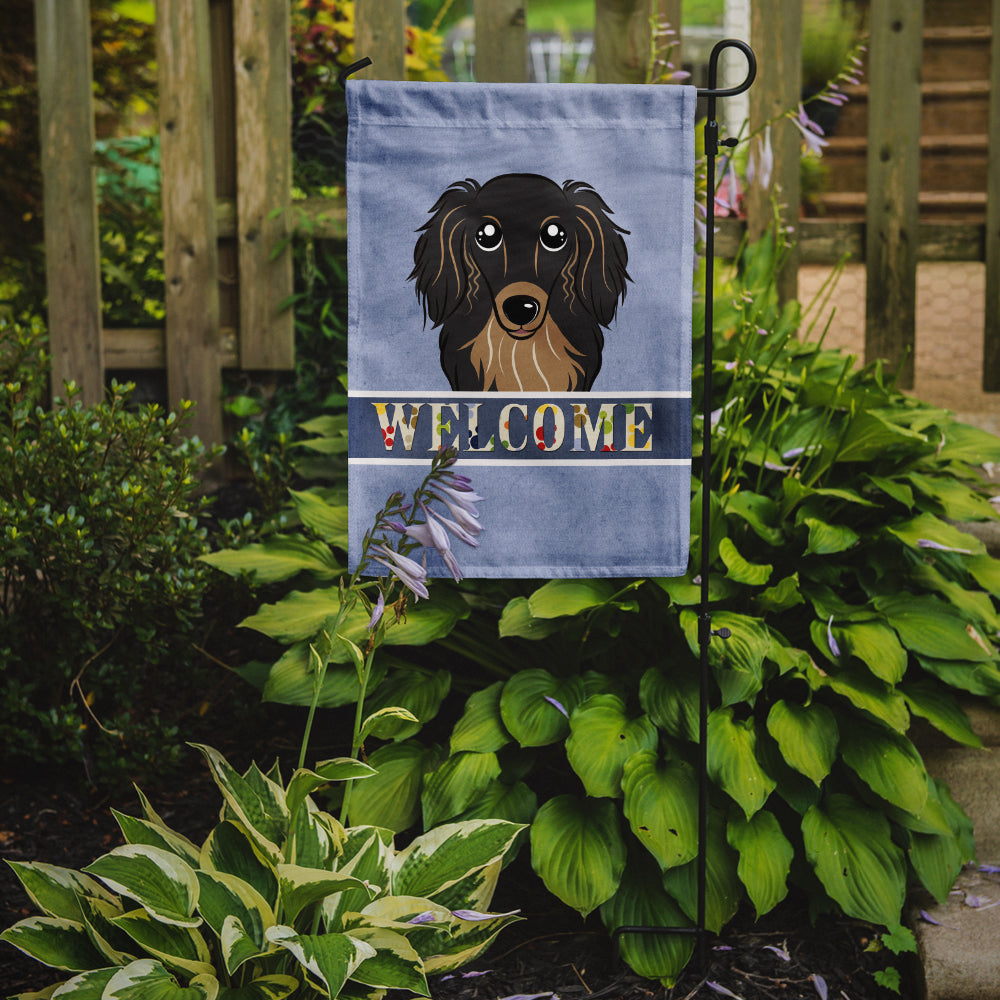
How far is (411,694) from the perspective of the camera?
6.79 feet

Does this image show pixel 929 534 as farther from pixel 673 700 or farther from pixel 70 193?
pixel 70 193

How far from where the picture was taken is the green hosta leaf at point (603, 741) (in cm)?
183

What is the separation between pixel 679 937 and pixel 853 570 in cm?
90

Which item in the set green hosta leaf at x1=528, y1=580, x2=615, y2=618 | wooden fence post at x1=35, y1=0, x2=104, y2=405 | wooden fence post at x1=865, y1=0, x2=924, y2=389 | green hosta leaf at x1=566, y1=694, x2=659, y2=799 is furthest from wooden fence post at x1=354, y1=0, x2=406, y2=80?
green hosta leaf at x1=566, y1=694, x2=659, y2=799

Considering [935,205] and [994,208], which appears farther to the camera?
[935,205]

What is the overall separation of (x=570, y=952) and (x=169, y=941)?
78 centimetres

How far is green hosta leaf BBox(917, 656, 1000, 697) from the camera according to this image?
6.78ft

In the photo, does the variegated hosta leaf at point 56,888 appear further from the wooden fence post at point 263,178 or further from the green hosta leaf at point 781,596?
the wooden fence post at point 263,178

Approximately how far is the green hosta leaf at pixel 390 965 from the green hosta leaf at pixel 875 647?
3.29ft

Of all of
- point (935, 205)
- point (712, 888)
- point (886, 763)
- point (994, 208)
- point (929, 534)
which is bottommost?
point (712, 888)

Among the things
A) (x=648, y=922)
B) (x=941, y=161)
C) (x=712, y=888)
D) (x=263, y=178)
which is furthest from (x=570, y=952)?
(x=941, y=161)

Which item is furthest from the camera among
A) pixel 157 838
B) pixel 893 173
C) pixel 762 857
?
pixel 893 173

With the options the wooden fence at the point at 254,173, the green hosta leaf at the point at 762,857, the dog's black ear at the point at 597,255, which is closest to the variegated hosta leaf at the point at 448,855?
the green hosta leaf at the point at 762,857

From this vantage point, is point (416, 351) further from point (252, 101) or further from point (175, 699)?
point (252, 101)
